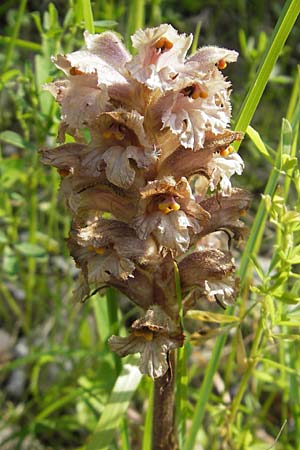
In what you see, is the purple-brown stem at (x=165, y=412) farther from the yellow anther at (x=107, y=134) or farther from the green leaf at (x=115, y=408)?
the yellow anther at (x=107, y=134)

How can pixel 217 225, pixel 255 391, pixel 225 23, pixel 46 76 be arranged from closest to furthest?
pixel 217 225, pixel 46 76, pixel 255 391, pixel 225 23

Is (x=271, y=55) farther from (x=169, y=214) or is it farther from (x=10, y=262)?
(x=10, y=262)

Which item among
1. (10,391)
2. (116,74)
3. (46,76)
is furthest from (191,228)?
(10,391)

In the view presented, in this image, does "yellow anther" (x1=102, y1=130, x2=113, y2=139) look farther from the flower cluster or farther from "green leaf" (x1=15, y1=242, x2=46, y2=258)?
"green leaf" (x1=15, y1=242, x2=46, y2=258)

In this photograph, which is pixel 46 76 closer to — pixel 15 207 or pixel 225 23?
pixel 15 207

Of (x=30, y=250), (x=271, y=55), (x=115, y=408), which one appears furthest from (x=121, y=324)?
(x=271, y=55)

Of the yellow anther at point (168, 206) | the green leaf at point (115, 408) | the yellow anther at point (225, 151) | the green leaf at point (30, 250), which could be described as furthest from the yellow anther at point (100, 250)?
the green leaf at point (30, 250)
